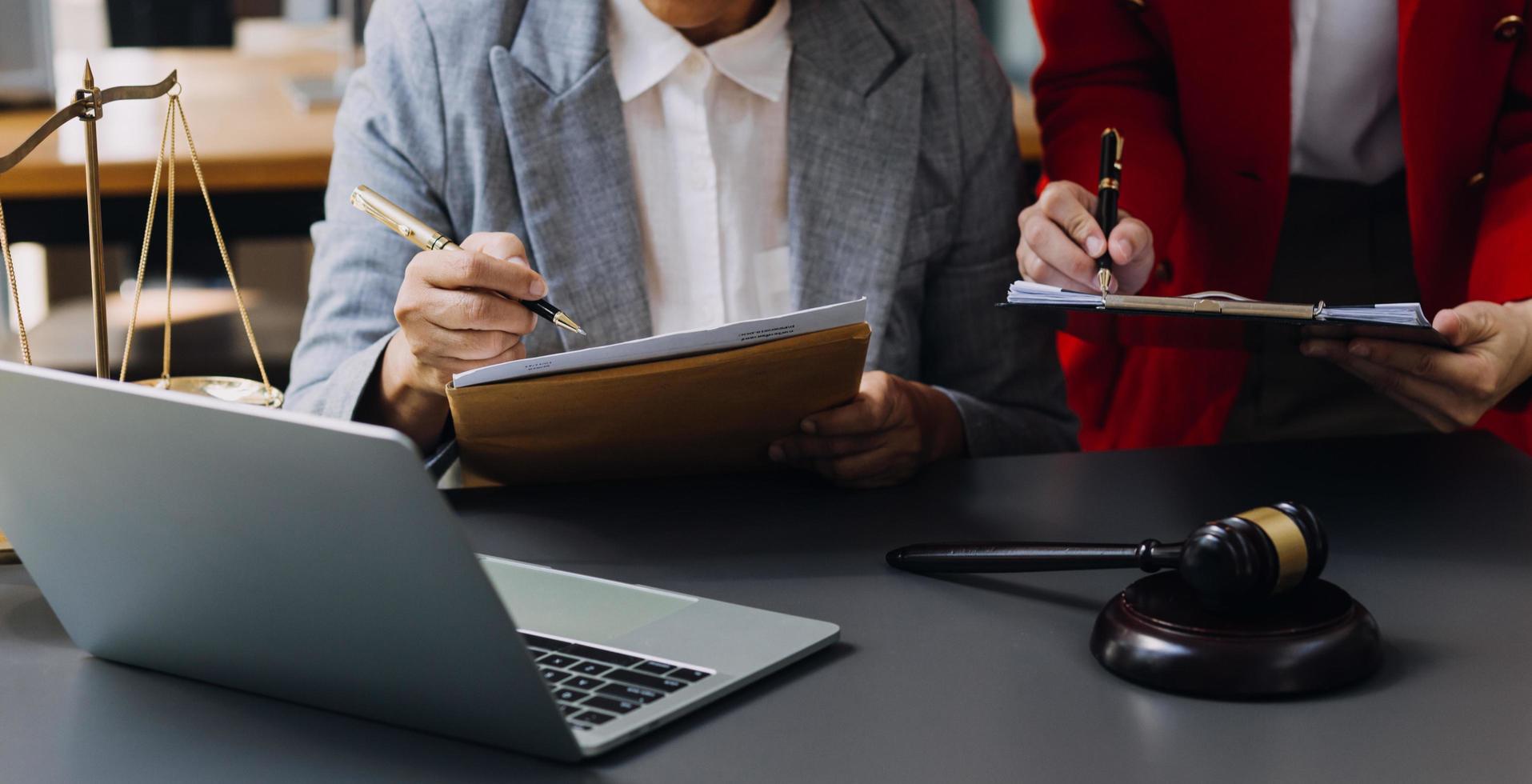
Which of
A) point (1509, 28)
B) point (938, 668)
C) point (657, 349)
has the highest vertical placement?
point (1509, 28)

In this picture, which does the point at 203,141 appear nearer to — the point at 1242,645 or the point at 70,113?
the point at 70,113

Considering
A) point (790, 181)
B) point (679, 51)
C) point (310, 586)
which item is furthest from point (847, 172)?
point (310, 586)

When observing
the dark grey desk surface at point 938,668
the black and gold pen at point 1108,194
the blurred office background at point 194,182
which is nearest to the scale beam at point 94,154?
the dark grey desk surface at point 938,668

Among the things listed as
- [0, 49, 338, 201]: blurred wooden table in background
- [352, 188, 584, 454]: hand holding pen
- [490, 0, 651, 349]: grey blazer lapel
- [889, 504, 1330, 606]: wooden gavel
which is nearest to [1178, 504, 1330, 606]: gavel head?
[889, 504, 1330, 606]: wooden gavel

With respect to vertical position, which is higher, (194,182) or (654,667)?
(194,182)

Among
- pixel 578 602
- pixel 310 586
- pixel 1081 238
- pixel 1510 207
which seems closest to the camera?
pixel 310 586

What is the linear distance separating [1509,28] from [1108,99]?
1.17 feet

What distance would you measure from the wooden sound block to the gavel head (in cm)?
1

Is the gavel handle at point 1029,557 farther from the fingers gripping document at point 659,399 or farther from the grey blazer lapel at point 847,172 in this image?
the grey blazer lapel at point 847,172

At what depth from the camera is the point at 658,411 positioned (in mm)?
920

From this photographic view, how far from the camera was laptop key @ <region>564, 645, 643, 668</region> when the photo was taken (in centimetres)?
70

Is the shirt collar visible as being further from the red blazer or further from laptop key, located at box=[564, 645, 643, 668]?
laptop key, located at box=[564, 645, 643, 668]

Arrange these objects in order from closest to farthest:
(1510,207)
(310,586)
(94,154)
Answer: (310,586), (94,154), (1510,207)

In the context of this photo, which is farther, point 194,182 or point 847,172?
point 194,182
